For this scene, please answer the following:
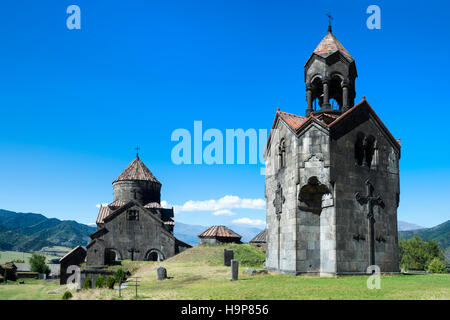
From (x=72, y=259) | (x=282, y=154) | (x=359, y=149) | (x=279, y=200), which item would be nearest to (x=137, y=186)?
(x=72, y=259)

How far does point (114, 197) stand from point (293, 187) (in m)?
34.2

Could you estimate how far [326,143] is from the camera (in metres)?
18.5

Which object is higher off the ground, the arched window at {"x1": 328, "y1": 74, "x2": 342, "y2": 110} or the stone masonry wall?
the arched window at {"x1": 328, "y1": 74, "x2": 342, "y2": 110}

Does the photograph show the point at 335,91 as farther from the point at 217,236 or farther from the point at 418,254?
the point at 418,254

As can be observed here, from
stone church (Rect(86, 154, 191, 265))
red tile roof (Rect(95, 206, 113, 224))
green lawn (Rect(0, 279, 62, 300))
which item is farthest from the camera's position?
red tile roof (Rect(95, 206, 113, 224))

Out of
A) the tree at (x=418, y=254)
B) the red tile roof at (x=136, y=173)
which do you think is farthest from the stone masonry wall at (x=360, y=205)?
the tree at (x=418, y=254)

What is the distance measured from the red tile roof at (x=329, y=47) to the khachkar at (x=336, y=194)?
77.6 inches

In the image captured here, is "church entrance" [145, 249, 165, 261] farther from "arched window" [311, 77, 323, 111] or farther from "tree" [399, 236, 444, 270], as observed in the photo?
"tree" [399, 236, 444, 270]

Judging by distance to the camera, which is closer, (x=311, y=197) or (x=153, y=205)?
(x=311, y=197)

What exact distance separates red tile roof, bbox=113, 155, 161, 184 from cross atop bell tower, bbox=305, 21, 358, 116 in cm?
3006

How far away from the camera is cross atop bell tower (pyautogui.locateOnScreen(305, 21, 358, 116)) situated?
21.6 m

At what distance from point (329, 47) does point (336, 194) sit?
9.22m

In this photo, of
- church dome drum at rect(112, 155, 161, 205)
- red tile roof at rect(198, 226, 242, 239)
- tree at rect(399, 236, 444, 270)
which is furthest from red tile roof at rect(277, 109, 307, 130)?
tree at rect(399, 236, 444, 270)

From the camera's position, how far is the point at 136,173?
47969mm
